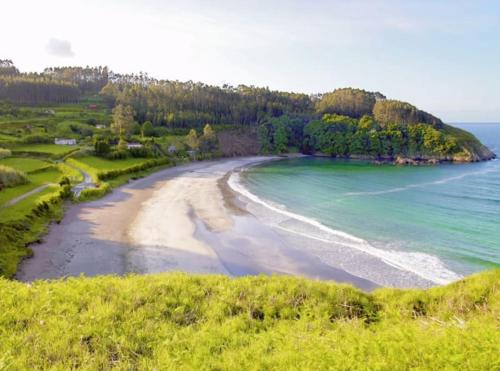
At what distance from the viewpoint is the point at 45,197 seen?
34.4 meters

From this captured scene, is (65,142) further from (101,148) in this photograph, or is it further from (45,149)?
(101,148)

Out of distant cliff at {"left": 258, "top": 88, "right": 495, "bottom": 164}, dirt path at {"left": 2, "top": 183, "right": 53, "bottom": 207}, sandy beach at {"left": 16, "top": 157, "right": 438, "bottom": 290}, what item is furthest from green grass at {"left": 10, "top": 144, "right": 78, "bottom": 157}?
distant cliff at {"left": 258, "top": 88, "right": 495, "bottom": 164}

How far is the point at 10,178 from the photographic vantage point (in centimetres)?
3803

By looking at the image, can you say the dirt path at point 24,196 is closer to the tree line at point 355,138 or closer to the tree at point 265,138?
the tree at point 265,138

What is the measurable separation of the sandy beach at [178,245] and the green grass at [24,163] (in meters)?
16.8

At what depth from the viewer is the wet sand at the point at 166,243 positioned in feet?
72.7

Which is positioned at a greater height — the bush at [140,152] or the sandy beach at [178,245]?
the bush at [140,152]

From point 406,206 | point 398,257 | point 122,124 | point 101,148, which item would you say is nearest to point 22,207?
point 398,257

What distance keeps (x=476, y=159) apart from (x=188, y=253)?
104 meters

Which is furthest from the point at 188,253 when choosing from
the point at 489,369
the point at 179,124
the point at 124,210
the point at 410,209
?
the point at 179,124

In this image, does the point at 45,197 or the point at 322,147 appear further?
the point at 322,147

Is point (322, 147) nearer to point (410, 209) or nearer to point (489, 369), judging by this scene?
point (410, 209)

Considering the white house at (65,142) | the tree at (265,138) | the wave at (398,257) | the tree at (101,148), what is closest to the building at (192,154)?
the tree at (101,148)

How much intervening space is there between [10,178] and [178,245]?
2420 cm
